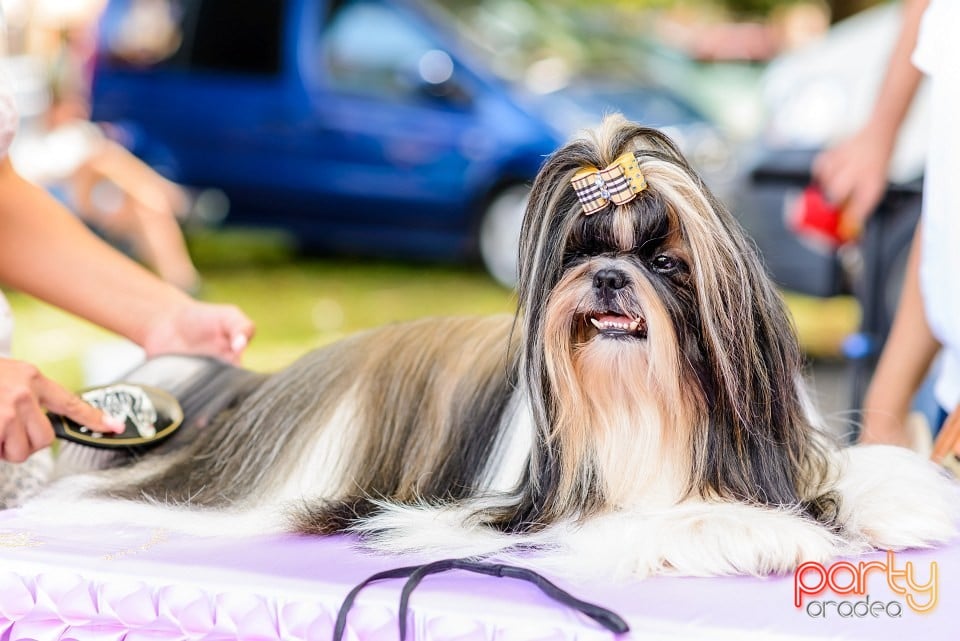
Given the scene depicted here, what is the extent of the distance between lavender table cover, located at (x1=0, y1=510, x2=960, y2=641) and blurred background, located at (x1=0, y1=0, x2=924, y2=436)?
4568mm

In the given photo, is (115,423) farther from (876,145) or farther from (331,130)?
(331,130)

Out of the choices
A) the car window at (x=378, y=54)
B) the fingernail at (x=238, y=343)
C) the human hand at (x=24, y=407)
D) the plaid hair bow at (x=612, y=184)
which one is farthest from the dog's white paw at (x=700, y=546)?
the car window at (x=378, y=54)

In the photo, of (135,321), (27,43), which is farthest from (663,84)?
(135,321)

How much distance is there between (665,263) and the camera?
1.94 metres

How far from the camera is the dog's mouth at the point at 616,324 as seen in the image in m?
1.94

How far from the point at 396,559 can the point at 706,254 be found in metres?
0.68

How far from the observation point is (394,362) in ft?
7.88

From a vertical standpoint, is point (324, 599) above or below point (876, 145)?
below

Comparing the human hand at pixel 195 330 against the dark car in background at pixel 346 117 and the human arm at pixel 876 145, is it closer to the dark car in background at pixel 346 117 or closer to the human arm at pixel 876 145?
the human arm at pixel 876 145

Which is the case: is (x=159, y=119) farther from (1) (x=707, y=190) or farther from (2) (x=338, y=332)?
(1) (x=707, y=190)

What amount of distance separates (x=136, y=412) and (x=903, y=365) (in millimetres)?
1607

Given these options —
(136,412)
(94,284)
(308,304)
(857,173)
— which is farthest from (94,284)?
(308,304)

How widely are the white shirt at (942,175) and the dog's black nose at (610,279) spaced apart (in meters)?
0.80

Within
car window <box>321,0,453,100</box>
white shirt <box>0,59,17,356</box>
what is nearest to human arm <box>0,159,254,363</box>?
white shirt <box>0,59,17,356</box>
